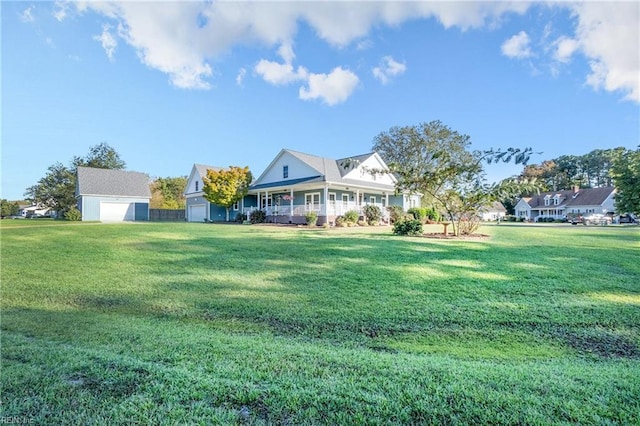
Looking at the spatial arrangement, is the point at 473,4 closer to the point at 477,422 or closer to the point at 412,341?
the point at 412,341

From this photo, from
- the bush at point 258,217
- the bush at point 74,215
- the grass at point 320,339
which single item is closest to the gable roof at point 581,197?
the bush at point 258,217

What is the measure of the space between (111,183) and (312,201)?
73.5ft

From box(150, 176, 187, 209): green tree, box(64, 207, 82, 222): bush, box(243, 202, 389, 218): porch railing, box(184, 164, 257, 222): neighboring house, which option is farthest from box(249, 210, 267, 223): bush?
box(150, 176, 187, 209): green tree

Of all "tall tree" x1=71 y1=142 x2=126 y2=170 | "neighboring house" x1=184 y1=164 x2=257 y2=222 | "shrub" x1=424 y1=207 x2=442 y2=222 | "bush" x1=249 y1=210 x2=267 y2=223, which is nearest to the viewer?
"bush" x1=249 y1=210 x2=267 y2=223

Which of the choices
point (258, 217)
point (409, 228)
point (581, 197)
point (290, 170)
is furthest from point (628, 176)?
point (581, 197)

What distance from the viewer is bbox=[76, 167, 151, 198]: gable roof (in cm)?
2987

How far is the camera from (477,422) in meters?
2.06

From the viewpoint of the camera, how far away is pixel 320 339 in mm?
3779

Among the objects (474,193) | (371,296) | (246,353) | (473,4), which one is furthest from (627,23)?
(246,353)

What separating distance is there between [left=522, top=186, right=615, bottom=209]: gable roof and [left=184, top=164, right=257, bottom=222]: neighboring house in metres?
48.8

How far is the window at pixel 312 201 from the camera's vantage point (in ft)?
72.5

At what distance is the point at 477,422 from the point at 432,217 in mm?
27003

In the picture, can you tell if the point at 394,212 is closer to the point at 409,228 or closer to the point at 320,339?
the point at 409,228

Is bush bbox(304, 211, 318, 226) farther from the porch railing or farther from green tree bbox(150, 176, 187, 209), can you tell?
green tree bbox(150, 176, 187, 209)
